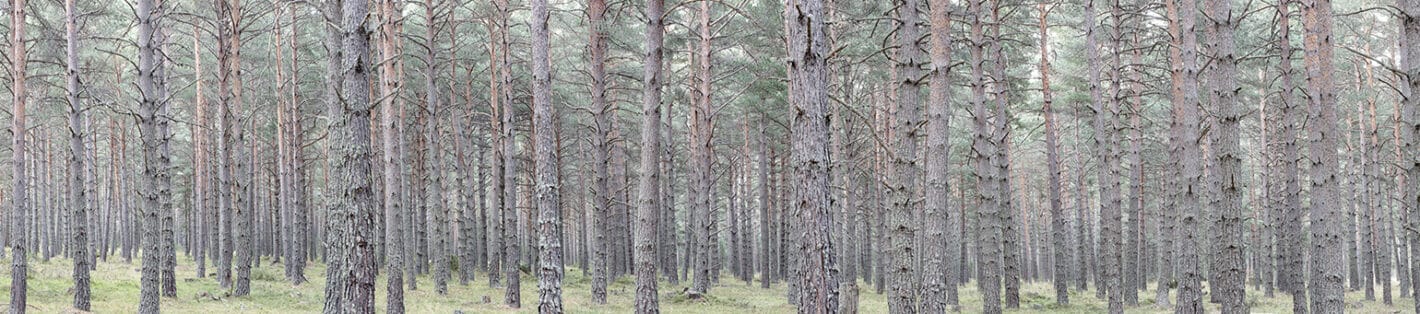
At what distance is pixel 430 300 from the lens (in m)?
19.4

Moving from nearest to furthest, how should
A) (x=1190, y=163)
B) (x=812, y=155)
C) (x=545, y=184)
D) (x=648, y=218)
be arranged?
1. (x=812, y=155)
2. (x=545, y=184)
3. (x=1190, y=163)
4. (x=648, y=218)

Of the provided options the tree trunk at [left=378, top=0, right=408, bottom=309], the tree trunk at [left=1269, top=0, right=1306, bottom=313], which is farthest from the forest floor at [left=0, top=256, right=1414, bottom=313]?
the tree trunk at [left=1269, top=0, right=1306, bottom=313]

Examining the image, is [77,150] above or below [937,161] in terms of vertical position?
above

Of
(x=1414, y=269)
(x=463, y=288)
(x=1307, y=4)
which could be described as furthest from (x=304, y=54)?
(x=1414, y=269)

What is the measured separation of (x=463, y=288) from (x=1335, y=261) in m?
17.8

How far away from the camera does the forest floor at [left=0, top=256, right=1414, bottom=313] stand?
16.2m

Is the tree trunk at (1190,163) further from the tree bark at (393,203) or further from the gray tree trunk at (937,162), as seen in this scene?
the tree bark at (393,203)

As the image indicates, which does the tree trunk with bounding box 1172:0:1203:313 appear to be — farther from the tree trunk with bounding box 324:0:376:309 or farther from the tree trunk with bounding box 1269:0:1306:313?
the tree trunk with bounding box 324:0:376:309

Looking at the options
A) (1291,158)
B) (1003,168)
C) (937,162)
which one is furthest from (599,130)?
(1291,158)

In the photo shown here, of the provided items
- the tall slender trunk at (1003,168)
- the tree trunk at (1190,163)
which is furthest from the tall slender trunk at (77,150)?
the tree trunk at (1190,163)

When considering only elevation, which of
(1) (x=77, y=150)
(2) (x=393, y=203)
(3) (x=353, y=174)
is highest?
(1) (x=77, y=150)

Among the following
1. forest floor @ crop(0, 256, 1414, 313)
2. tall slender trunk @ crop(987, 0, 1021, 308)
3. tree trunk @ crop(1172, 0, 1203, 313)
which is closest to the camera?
tree trunk @ crop(1172, 0, 1203, 313)

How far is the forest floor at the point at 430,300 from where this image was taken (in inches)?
638

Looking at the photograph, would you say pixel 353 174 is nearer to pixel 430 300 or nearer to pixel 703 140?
pixel 430 300
